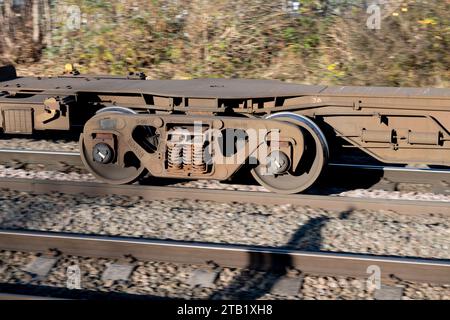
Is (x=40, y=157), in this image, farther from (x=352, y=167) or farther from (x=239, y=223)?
(x=352, y=167)

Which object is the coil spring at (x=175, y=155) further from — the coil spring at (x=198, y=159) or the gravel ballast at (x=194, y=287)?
the gravel ballast at (x=194, y=287)

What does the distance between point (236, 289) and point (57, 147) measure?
18.9ft

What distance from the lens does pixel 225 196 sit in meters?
8.17

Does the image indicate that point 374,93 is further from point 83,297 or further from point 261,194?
point 83,297

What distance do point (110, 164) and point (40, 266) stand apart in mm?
2680

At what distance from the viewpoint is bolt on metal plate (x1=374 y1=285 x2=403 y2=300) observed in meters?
5.75

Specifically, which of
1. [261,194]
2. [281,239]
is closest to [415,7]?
[261,194]

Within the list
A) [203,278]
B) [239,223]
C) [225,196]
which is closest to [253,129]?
[225,196]

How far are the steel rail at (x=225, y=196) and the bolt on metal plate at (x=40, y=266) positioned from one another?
2.01m

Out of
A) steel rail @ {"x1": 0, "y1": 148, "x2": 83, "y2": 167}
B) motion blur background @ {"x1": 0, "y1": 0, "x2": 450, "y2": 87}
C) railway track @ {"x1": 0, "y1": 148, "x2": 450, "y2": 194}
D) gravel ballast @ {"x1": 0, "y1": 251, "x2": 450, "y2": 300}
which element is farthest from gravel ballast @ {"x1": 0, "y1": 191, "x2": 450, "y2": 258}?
motion blur background @ {"x1": 0, "y1": 0, "x2": 450, "y2": 87}

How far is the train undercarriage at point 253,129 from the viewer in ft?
26.6

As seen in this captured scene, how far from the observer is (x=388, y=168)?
896 cm

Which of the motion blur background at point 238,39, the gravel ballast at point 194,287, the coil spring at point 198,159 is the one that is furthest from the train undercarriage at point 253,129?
the motion blur background at point 238,39

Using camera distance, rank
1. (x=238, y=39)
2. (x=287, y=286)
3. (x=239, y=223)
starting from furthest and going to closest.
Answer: (x=238, y=39), (x=239, y=223), (x=287, y=286)
